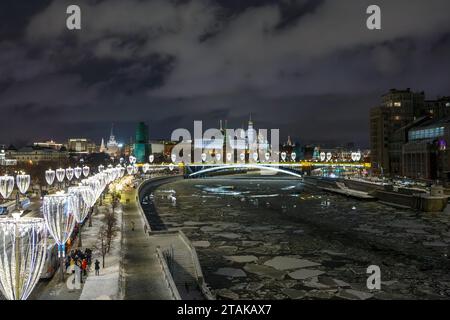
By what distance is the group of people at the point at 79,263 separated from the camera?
1535 centimetres

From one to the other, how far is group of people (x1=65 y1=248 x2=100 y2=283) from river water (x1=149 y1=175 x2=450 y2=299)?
4.67 meters

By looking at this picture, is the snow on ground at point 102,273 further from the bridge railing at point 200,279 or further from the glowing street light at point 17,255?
the bridge railing at point 200,279

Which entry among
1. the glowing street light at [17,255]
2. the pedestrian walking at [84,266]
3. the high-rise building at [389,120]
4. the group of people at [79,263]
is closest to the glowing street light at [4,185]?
the group of people at [79,263]

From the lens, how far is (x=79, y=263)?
1655 cm

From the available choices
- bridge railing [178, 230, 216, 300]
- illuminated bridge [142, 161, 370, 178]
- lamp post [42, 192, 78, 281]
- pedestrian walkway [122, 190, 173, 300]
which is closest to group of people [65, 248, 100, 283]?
lamp post [42, 192, 78, 281]

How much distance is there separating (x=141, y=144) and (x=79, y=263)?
108130mm

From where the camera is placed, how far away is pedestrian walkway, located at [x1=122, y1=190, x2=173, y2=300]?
1292 centimetres

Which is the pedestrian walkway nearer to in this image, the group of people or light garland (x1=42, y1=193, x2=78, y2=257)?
the group of people

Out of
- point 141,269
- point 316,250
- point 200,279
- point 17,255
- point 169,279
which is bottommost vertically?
point 316,250

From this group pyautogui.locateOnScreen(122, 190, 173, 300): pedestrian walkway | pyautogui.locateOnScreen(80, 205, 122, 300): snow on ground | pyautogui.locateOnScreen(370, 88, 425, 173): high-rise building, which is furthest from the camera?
pyautogui.locateOnScreen(370, 88, 425, 173): high-rise building

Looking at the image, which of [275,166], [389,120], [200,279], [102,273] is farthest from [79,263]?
[389,120]

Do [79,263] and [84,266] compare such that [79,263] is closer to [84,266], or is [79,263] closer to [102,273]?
[84,266]

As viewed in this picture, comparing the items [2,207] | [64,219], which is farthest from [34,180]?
[64,219]

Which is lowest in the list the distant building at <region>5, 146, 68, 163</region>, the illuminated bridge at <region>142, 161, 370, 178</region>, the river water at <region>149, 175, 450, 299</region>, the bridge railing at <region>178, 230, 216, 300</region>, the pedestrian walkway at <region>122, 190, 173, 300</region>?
the river water at <region>149, 175, 450, 299</region>
